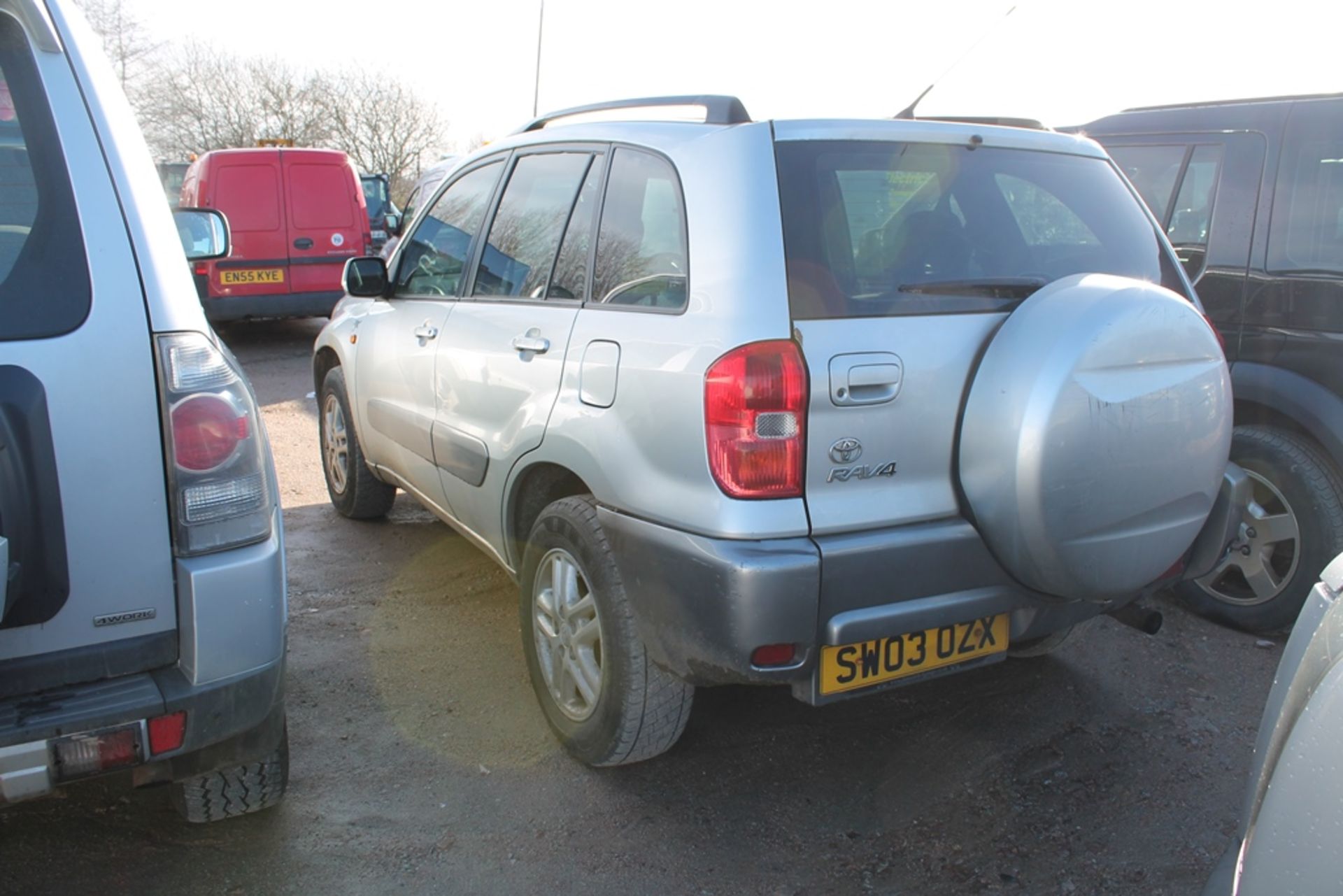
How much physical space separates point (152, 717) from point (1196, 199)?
413 centimetres

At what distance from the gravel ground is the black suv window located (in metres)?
1.45

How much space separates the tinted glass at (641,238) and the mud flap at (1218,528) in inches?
65.0

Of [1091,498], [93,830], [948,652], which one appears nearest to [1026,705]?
[948,652]

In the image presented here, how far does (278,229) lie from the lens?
1124 centimetres

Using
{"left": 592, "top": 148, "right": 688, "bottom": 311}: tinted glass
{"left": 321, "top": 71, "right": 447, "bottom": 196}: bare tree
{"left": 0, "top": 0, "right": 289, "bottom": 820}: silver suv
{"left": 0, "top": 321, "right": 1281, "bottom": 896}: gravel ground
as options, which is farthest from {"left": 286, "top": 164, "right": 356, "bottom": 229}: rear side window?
{"left": 321, "top": 71, "right": 447, "bottom": 196}: bare tree

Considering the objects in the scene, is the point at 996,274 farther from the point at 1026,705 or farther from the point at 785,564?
the point at 1026,705

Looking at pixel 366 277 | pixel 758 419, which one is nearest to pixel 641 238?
pixel 758 419

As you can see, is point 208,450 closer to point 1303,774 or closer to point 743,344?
point 743,344

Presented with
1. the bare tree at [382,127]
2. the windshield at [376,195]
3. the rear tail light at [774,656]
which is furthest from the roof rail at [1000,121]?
the bare tree at [382,127]

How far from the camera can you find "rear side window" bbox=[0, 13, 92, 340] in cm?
193

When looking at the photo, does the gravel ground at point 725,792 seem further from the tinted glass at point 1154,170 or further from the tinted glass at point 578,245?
the tinted glass at point 1154,170

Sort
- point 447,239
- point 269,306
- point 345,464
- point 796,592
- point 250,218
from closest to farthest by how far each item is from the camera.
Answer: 1. point 796,592
2. point 447,239
3. point 345,464
4. point 250,218
5. point 269,306

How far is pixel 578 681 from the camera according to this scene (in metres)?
3.03

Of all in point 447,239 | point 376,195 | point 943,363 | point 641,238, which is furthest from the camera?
point 376,195
